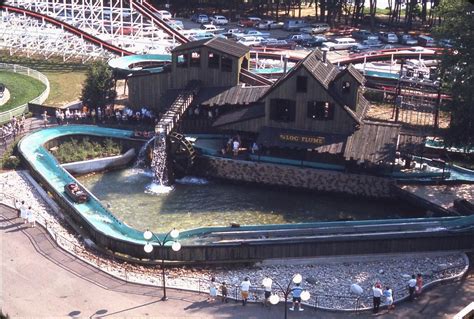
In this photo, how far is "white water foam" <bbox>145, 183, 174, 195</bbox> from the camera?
3753 cm

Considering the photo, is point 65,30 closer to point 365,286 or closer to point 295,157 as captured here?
point 295,157

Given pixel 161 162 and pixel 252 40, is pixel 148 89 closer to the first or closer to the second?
pixel 161 162

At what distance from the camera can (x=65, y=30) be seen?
63.9 meters

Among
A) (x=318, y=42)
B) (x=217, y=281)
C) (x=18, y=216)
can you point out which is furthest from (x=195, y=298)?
(x=318, y=42)

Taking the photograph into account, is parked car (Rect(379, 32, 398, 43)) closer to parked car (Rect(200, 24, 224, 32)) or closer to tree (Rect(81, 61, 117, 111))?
parked car (Rect(200, 24, 224, 32))

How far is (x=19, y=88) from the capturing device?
53.8 m

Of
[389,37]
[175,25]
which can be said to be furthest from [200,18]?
[389,37]

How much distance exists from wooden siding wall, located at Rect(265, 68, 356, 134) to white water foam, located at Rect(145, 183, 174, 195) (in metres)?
8.04

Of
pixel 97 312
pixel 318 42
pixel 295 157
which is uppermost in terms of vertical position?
pixel 318 42

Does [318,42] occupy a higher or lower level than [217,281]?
higher

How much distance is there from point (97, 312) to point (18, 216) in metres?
10.3

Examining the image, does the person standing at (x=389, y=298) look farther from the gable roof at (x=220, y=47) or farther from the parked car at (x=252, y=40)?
the parked car at (x=252, y=40)

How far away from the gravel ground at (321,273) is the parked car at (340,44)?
4878 cm

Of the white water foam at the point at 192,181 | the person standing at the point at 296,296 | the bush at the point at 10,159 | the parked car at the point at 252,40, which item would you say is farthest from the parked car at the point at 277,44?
the person standing at the point at 296,296
